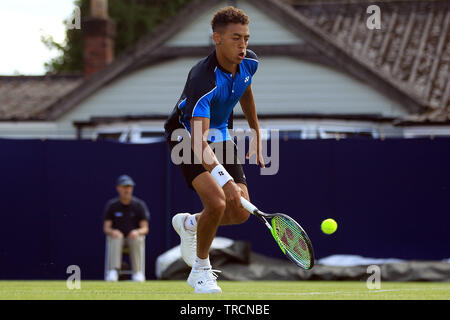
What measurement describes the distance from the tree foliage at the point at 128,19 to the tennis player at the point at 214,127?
1027 inches

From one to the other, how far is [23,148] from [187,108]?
25.4 feet

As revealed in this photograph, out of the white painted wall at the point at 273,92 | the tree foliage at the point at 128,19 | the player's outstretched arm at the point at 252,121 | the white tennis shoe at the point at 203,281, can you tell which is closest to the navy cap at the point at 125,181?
the white painted wall at the point at 273,92

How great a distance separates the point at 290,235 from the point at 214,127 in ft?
3.62

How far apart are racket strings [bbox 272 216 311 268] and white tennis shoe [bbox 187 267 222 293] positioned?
25.7 inches

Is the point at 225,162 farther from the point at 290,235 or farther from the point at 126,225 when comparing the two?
the point at 126,225

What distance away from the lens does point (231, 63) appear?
6.90m

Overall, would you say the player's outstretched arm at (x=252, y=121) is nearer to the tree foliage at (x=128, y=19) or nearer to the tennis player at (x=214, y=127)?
the tennis player at (x=214, y=127)

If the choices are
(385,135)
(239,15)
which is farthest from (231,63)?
(385,135)

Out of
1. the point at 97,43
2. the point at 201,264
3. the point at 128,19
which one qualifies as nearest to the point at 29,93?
the point at 97,43

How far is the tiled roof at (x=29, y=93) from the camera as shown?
19.7 m

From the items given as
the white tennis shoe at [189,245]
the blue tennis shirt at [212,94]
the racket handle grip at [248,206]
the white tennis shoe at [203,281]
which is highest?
the blue tennis shirt at [212,94]

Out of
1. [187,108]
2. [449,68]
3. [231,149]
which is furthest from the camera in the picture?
[449,68]
